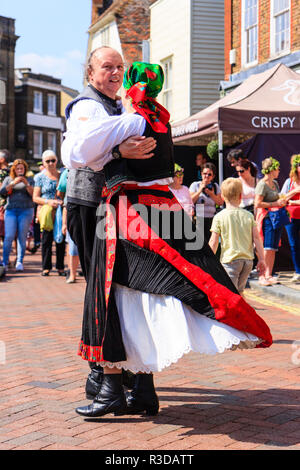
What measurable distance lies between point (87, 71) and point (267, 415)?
2.19m

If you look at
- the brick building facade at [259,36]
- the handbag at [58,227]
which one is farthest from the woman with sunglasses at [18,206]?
the brick building facade at [259,36]

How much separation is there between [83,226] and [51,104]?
184 ft

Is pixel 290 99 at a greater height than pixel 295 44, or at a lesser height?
lesser

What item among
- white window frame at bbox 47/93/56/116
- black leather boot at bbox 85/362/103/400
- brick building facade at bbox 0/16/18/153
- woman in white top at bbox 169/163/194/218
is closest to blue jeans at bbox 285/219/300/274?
woman in white top at bbox 169/163/194/218

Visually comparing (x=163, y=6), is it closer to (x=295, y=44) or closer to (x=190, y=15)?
(x=190, y=15)

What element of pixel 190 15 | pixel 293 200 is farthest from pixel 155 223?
pixel 190 15

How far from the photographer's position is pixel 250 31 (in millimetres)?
18016

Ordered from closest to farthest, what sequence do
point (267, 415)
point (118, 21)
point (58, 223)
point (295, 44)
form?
point (267, 415)
point (58, 223)
point (295, 44)
point (118, 21)

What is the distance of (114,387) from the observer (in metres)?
3.73

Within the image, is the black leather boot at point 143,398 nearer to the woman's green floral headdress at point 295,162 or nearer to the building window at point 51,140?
the woman's green floral headdress at point 295,162

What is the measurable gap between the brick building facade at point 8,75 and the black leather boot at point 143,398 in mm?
47600

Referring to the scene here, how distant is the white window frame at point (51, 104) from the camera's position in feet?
192

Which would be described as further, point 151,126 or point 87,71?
point 87,71

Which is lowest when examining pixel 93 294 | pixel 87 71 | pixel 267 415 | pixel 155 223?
pixel 267 415
